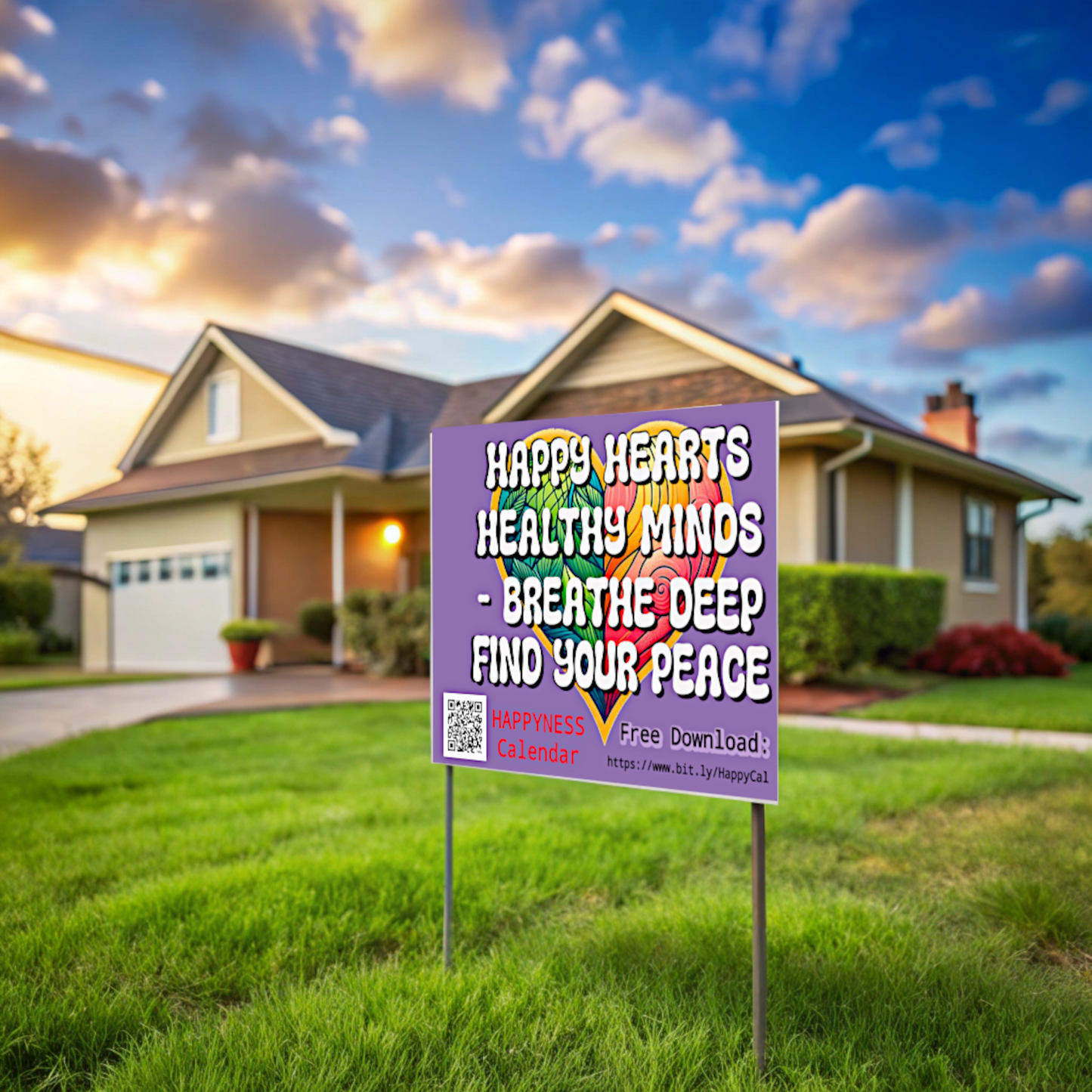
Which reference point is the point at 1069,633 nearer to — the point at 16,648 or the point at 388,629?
the point at 388,629

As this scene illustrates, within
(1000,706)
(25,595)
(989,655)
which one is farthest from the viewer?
(25,595)

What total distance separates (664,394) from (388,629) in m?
5.89

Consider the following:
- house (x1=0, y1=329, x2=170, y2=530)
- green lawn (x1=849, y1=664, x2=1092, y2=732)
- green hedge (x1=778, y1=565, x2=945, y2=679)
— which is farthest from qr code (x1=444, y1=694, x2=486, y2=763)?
house (x1=0, y1=329, x2=170, y2=530)

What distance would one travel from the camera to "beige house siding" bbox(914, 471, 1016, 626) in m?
16.2

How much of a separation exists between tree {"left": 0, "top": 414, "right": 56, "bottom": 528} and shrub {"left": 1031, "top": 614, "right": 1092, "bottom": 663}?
121 feet

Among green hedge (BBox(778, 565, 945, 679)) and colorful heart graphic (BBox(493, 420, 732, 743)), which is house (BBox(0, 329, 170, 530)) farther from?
colorful heart graphic (BBox(493, 420, 732, 743))

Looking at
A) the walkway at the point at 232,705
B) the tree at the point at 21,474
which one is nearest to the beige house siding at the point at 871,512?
the walkway at the point at 232,705

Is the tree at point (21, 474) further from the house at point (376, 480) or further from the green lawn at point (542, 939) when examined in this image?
the green lawn at point (542, 939)

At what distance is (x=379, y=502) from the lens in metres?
19.2

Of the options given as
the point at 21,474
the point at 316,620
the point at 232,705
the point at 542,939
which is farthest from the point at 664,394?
the point at 21,474

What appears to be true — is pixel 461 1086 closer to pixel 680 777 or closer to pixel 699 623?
pixel 680 777

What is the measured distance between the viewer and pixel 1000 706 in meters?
10.2

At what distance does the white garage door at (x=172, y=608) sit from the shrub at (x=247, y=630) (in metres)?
1.21

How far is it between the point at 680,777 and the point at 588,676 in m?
0.43
